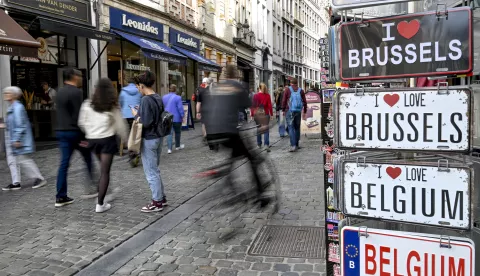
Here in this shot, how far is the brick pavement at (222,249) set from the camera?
3.85 meters

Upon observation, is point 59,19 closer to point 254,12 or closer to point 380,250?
point 380,250

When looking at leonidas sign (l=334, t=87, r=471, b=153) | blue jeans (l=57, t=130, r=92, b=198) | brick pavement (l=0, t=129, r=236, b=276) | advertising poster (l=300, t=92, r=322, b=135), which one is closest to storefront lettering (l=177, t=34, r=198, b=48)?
advertising poster (l=300, t=92, r=322, b=135)

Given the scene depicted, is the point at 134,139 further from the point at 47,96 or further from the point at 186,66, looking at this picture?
the point at 186,66

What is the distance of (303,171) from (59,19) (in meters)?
8.64

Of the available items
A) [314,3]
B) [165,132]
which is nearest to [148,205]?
[165,132]

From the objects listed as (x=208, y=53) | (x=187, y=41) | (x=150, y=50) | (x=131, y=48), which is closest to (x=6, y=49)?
(x=150, y=50)

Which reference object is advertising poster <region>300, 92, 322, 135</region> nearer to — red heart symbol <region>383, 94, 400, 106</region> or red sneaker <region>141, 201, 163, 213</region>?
red sneaker <region>141, 201, 163, 213</region>

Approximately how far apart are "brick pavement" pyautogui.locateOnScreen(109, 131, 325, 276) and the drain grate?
0.33 ft

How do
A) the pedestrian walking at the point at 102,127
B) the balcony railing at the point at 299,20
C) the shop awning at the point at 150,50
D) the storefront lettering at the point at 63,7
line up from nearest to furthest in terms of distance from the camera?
the pedestrian walking at the point at 102,127
the storefront lettering at the point at 63,7
the shop awning at the point at 150,50
the balcony railing at the point at 299,20

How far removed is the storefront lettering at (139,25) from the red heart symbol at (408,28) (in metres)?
15.6

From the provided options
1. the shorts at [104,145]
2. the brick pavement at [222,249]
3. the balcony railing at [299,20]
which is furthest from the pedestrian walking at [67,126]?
the balcony railing at [299,20]

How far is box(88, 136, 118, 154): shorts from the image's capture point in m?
5.80

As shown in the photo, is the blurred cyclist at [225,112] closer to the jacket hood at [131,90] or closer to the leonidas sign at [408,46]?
the leonidas sign at [408,46]

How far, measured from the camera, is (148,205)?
19.2ft
